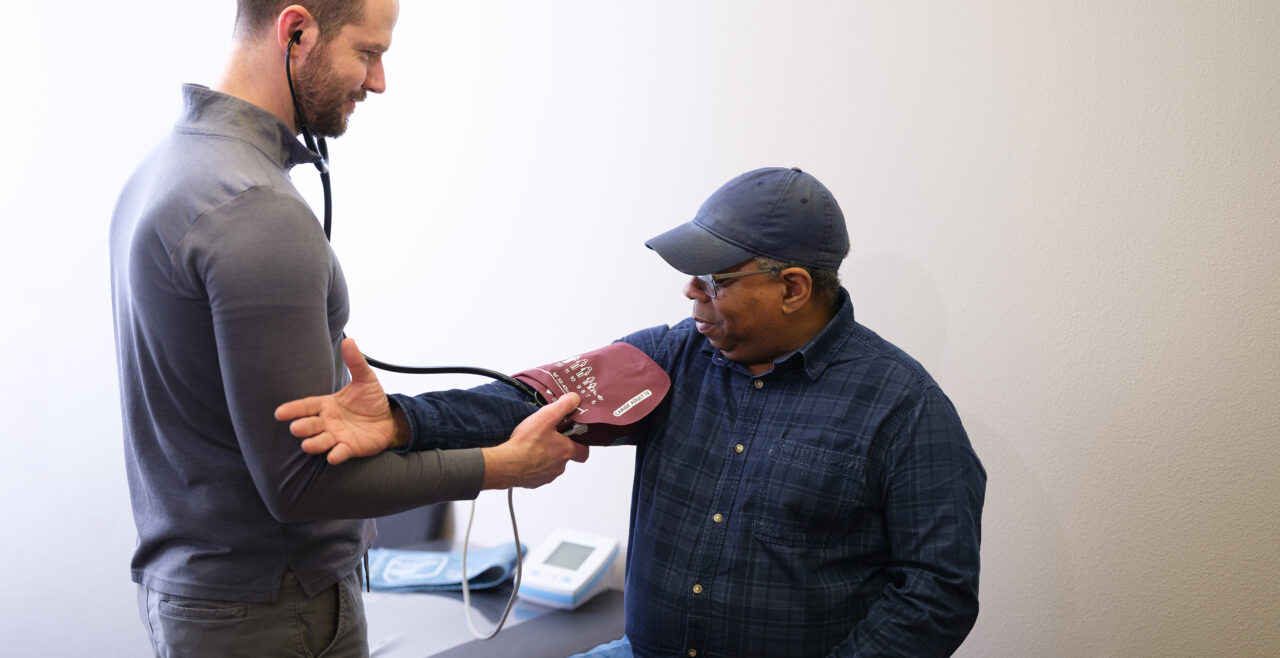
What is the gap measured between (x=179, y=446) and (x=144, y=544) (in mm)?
154

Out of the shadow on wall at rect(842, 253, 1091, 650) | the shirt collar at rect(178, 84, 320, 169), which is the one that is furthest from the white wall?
the shirt collar at rect(178, 84, 320, 169)

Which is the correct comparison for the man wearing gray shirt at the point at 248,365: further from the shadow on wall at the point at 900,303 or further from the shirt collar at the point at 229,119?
the shadow on wall at the point at 900,303

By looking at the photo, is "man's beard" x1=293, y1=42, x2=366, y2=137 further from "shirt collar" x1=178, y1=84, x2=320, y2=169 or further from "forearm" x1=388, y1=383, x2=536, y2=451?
"forearm" x1=388, y1=383, x2=536, y2=451

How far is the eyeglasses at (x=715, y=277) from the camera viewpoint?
54.6 inches

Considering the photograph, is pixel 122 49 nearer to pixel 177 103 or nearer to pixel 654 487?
pixel 177 103

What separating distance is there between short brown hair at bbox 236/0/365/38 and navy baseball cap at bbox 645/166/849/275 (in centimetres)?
56

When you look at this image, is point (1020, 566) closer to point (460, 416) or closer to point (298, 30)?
point (460, 416)

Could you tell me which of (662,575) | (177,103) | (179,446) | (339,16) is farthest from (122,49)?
(662,575)

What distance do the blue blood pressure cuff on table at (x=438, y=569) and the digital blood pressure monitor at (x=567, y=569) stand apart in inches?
2.9

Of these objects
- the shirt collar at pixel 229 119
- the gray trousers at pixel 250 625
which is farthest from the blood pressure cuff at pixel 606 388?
the shirt collar at pixel 229 119

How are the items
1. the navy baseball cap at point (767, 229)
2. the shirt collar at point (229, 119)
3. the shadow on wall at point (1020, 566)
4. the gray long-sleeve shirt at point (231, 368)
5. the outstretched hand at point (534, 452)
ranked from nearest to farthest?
the gray long-sleeve shirt at point (231, 368), the shirt collar at point (229, 119), the outstretched hand at point (534, 452), the navy baseball cap at point (767, 229), the shadow on wall at point (1020, 566)

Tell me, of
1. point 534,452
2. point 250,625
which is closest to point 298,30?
point 534,452

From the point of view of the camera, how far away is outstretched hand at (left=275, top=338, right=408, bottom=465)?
102 cm

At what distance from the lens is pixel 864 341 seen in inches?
56.9
